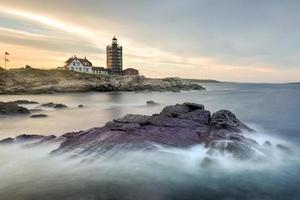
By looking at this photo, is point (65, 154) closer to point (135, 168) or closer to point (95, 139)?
point (95, 139)

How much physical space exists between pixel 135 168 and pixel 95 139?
10.1 feet

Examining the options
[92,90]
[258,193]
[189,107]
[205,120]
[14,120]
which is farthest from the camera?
[92,90]

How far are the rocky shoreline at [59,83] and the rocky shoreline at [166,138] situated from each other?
63152mm

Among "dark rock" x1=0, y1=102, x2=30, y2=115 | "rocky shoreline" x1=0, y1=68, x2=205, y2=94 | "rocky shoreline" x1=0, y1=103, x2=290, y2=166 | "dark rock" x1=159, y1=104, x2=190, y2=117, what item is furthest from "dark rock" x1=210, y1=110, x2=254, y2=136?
"rocky shoreline" x1=0, y1=68, x2=205, y2=94

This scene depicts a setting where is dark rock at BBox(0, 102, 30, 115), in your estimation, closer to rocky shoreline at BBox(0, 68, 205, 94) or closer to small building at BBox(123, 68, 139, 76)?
rocky shoreline at BBox(0, 68, 205, 94)

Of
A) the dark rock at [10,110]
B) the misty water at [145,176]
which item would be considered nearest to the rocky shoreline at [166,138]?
the misty water at [145,176]

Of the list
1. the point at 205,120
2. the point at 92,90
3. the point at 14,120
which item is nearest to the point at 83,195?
the point at 205,120

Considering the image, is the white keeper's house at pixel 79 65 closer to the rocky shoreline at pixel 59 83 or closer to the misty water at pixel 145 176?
the rocky shoreline at pixel 59 83

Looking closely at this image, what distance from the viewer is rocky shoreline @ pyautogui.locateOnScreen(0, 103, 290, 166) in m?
12.4

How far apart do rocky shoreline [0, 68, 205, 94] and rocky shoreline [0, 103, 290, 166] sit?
63152 millimetres

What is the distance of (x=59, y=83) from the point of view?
8256cm

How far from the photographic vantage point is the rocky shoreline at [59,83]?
246 ft

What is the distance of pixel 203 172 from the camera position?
35.3 feet

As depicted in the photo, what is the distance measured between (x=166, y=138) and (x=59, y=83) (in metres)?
74.1
